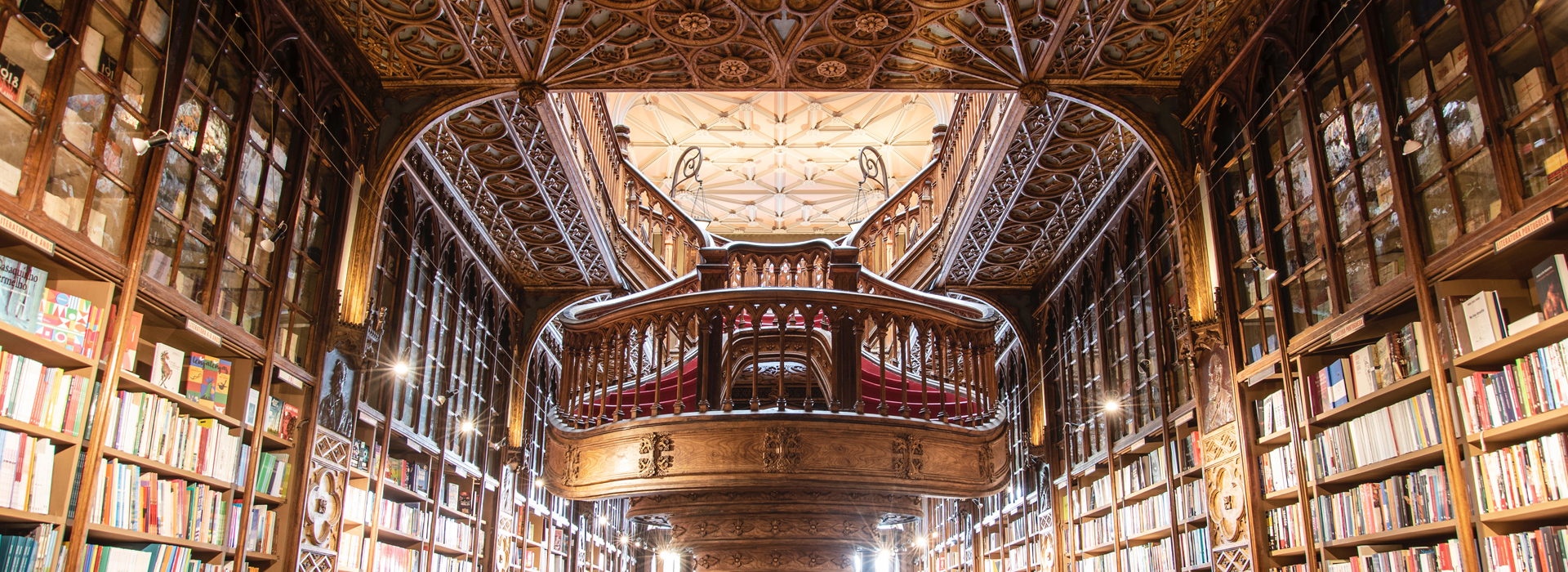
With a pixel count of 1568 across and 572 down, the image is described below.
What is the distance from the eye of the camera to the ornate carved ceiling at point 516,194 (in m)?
7.00

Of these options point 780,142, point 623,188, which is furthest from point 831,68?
point 780,142

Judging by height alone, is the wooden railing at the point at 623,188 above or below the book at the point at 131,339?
above

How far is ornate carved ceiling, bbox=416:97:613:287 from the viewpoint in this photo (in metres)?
7.00

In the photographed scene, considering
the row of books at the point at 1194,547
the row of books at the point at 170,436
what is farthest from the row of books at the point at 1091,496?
the row of books at the point at 170,436

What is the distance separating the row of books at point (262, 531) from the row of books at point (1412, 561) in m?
5.09

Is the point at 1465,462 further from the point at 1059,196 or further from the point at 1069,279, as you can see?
the point at 1069,279

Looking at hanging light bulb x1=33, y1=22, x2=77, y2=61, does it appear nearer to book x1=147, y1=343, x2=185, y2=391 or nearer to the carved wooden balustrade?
book x1=147, y1=343, x2=185, y2=391

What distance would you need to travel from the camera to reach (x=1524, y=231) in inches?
127

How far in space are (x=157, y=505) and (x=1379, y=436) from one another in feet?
16.7

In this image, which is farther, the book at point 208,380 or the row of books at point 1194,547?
the row of books at point 1194,547

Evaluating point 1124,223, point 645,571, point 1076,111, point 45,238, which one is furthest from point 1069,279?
point 645,571

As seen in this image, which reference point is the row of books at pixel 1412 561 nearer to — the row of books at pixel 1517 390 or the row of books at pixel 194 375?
the row of books at pixel 1517 390

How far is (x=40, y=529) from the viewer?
3.34m

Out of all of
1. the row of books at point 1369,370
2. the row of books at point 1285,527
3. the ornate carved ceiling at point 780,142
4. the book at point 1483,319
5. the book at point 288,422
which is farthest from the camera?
the ornate carved ceiling at point 780,142
